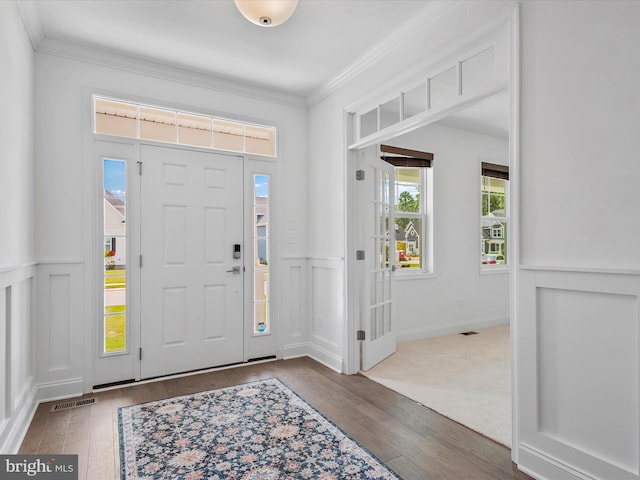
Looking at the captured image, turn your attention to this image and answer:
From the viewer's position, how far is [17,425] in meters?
2.27

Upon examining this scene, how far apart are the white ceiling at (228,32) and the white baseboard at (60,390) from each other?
8.38 feet

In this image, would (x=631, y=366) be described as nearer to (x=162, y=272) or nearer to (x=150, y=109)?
(x=162, y=272)

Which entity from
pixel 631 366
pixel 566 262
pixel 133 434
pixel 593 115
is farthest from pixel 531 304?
pixel 133 434

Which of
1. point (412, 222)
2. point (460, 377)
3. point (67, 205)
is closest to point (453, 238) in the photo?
point (412, 222)

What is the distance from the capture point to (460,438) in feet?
7.63

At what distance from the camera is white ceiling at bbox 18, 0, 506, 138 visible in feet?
8.29

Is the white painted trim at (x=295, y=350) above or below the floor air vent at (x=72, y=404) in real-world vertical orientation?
above

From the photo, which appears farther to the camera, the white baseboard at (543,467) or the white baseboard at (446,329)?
the white baseboard at (446,329)

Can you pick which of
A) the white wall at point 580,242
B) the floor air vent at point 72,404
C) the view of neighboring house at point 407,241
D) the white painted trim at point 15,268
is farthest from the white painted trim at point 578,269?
the floor air vent at point 72,404

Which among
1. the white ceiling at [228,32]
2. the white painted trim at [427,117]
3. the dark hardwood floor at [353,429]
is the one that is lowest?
the dark hardwood floor at [353,429]

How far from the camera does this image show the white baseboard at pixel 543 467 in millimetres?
1789

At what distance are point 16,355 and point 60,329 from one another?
619 mm

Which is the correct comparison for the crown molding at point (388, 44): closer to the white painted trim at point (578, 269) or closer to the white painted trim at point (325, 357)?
the white painted trim at point (578, 269)

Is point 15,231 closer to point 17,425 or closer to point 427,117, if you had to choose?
point 17,425
